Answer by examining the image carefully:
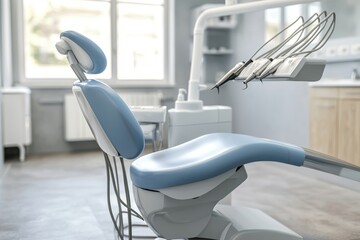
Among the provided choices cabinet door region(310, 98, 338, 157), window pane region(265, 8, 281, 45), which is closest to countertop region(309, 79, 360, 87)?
cabinet door region(310, 98, 338, 157)

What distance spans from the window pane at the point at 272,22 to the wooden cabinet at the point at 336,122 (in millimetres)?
1257

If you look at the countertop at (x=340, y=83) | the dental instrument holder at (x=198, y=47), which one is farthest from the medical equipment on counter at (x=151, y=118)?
the countertop at (x=340, y=83)

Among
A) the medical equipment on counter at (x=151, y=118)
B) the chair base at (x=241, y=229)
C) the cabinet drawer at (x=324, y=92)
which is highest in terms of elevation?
the cabinet drawer at (x=324, y=92)

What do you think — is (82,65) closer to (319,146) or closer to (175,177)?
(175,177)

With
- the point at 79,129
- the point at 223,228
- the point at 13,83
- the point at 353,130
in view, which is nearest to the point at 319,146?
the point at 353,130

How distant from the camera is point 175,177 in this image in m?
1.49

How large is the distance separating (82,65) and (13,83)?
3529mm

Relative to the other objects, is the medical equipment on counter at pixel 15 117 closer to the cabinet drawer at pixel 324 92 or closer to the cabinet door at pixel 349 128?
the cabinet drawer at pixel 324 92

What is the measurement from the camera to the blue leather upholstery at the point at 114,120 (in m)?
1.51

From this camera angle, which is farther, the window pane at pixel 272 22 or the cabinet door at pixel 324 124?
the window pane at pixel 272 22

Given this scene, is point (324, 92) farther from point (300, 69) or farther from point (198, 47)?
point (300, 69)

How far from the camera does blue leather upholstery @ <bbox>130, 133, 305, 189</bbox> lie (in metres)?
1.49

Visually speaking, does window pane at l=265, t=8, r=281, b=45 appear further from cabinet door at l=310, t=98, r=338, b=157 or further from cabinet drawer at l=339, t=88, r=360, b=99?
cabinet drawer at l=339, t=88, r=360, b=99

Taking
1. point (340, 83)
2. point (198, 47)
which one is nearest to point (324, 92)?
point (340, 83)
